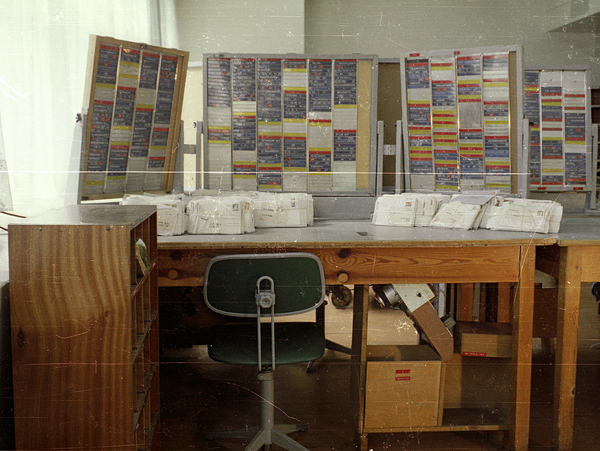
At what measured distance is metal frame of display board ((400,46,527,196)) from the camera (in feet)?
7.72

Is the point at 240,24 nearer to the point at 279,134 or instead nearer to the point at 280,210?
the point at 279,134

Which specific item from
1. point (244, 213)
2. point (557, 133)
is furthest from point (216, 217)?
point (557, 133)

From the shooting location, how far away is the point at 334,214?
7.98 feet

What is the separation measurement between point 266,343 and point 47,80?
1.21 meters

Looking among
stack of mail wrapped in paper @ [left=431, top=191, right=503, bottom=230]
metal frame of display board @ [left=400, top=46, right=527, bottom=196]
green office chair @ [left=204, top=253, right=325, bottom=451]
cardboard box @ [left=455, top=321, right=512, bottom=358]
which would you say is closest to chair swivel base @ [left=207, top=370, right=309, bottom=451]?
green office chair @ [left=204, top=253, right=325, bottom=451]

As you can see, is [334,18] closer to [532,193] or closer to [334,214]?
[334,214]

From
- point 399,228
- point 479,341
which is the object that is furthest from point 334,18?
point 479,341

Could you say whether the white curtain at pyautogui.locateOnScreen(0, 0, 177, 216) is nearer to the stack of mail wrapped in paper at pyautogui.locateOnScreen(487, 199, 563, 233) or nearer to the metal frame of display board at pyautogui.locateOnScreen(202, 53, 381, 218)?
the metal frame of display board at pyautogui.locateOnScreen(202, 53, 381, 218)

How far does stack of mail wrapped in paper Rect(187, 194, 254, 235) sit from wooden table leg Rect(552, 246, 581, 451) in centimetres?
119

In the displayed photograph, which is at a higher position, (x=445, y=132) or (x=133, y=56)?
(x=133, y=56)

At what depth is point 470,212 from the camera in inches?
79.7

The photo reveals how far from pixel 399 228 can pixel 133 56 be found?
130 cm

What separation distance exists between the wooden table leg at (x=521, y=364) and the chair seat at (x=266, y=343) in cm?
74

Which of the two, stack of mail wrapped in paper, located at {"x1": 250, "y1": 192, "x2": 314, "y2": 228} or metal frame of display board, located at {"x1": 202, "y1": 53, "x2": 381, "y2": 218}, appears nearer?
stack of mail wrapped in paper, located at {"x1": 250, "y1": 192, "x2": 314, "y2": 228}
